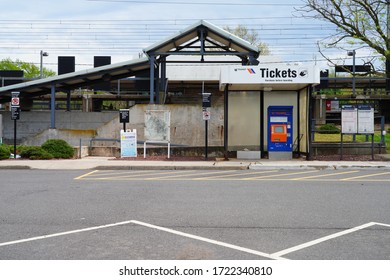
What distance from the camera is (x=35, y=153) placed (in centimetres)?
2091

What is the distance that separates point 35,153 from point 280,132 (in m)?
10.9

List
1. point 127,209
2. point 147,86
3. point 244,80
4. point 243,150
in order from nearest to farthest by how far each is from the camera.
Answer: point 127,209 < point 244,80 < point 243,150 < point 147,86

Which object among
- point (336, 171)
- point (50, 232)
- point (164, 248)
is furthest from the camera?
point (336, 171)

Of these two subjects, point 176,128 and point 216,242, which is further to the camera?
point 176,128

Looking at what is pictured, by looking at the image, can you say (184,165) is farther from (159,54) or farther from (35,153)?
(159,54)

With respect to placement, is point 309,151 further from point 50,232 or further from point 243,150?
point 50,232

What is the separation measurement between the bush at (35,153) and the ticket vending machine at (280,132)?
9866 mm

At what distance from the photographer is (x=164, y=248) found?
6.03m

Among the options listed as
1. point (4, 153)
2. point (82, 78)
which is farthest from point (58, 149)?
point (82, 78)

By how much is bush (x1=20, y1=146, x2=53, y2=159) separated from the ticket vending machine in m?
9.87

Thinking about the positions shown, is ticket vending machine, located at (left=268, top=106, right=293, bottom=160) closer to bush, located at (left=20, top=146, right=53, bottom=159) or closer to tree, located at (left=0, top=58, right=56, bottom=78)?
bush, located at (left=20, top=146, right=53, bottom=159)

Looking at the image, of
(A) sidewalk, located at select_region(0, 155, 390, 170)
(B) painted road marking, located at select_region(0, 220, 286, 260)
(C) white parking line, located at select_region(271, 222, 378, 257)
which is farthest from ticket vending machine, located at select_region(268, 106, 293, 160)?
(B) painted road marking, located at select_region(0, 220, 286, 260)
